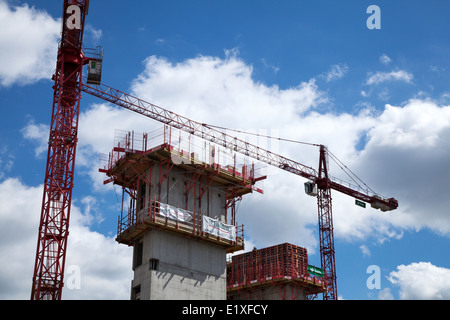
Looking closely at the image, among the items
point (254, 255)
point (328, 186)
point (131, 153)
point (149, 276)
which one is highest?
point (328, 186)

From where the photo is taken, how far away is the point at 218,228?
59.9 m

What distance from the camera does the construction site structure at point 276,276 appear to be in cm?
7369

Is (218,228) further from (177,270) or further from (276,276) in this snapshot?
(276,276)

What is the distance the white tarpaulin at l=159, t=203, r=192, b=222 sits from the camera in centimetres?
5588

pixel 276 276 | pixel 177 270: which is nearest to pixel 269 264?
pixel 276 276

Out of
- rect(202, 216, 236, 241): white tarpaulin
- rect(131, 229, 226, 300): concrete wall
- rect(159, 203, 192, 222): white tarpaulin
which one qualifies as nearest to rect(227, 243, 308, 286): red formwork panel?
rect(202, 216, 236, 241): white tarpaulin

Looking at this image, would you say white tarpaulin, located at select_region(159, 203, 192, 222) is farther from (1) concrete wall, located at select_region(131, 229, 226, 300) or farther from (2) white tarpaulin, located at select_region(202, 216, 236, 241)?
(2) white tarpaulin, located at select_region(202, 216, 236, 241)

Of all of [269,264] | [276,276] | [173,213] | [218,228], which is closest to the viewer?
[173,213]

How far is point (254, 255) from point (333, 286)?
107 ft

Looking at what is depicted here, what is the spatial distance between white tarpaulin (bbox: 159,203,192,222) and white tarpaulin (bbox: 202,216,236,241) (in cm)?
187

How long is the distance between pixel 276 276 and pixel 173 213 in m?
21.5

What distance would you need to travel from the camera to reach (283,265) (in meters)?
74.0
